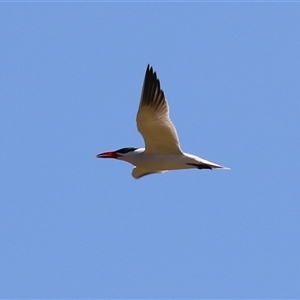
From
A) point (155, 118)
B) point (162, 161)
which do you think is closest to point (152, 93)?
point (155, 118)

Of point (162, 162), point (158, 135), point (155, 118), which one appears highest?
point (155, 118)

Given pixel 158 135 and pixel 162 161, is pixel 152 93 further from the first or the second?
pixel 162 161

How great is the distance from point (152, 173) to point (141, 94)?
99.4 inches

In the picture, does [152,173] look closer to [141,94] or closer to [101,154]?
[101,154]

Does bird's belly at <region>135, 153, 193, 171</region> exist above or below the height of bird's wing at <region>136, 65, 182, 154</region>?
below

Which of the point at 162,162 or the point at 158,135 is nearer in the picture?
the point at 158,135

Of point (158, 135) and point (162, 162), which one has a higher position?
point (158, 135)

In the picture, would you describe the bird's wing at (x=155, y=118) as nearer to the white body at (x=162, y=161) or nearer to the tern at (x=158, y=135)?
the tern at (x=158, y=135)

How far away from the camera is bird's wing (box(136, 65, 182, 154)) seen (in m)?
20.8

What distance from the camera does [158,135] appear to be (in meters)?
21.1

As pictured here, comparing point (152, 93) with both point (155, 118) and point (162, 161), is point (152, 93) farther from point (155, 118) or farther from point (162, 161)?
point (162, 161)

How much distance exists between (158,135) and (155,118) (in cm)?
37

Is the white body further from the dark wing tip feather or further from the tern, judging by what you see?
the dark wing tip feather

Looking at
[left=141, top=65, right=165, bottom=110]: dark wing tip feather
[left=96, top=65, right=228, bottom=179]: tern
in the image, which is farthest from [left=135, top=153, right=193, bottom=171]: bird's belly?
[left=141, top=65, right=165, bottom=110]: dark wing tip feather
